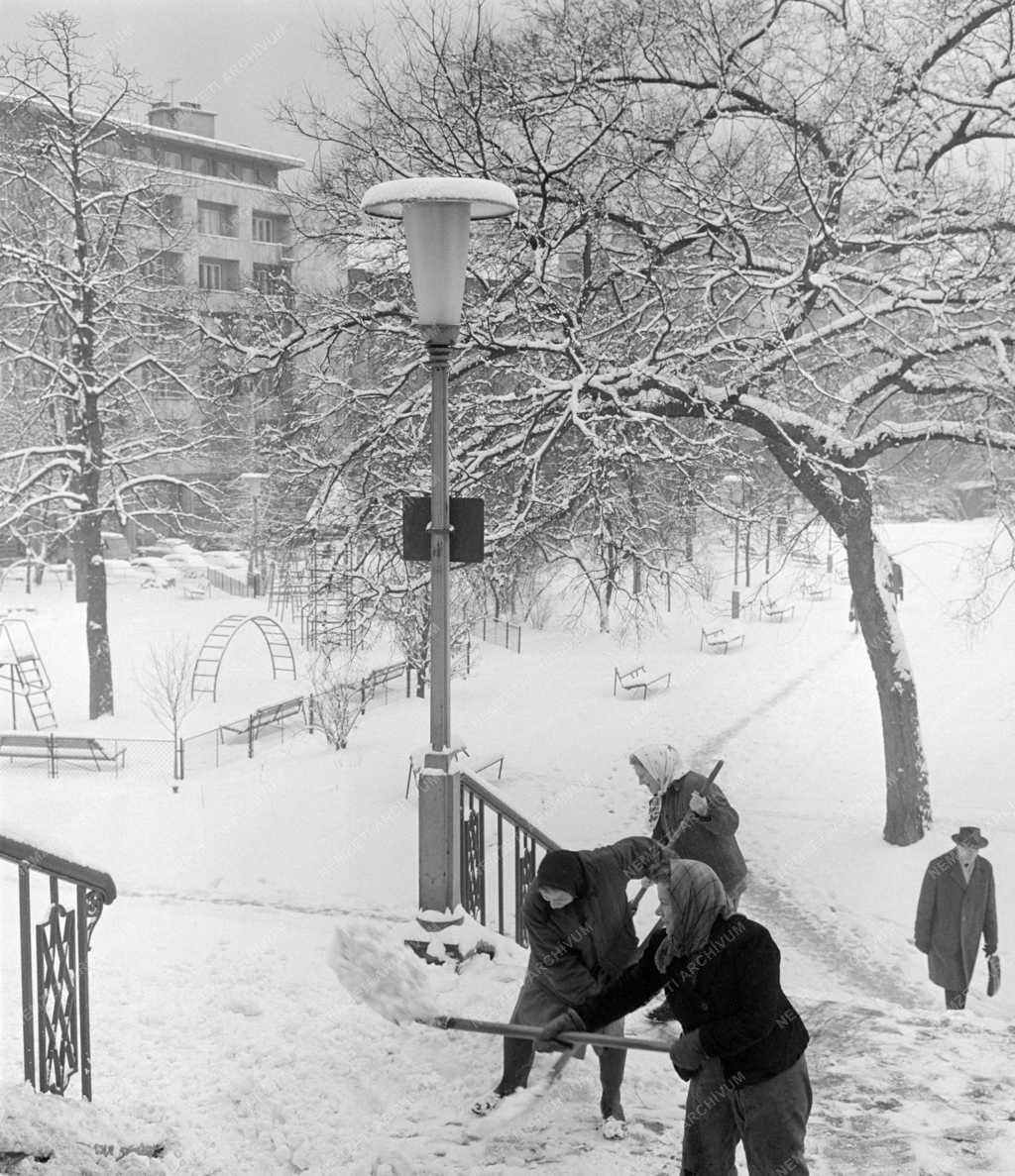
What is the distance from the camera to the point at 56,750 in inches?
828

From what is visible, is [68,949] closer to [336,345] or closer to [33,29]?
[336,345]

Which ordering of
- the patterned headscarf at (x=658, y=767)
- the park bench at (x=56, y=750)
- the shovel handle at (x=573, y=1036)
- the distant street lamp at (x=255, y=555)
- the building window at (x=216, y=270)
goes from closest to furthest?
the shovel handle at (x=573, y=1036) → the patterned headscarf at (x=658, y=767) → the park bench at (x=56, y=750) → the distant street lamp at (x=255, y=555) → the building window at (x=216, y=270)

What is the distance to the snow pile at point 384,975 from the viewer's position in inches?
232

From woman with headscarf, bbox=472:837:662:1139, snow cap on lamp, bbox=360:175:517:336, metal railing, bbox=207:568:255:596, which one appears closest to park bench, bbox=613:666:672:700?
metal railing, bbox=207:568:255:596

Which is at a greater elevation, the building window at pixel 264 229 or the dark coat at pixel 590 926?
the building window at pixel 264 229

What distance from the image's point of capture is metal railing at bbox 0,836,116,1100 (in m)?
4.39

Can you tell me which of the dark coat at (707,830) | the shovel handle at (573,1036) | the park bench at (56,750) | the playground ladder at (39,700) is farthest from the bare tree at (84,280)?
the shovel handle at (573,1036)

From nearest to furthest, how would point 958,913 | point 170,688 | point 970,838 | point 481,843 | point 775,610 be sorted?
point 481,843, point 970,838, point 958,913, point 170,688, point 775,610

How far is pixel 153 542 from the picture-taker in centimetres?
5128

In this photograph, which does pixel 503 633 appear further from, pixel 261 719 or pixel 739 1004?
pixel 739 1004

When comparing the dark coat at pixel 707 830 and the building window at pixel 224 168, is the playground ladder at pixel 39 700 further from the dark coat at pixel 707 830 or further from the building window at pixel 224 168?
the building window at pixel 224 168

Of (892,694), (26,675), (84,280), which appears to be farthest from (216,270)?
(892,694)

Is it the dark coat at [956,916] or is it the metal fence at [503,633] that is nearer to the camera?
the dark coat at [956,916]

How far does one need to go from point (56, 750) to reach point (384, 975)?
54.3ft
